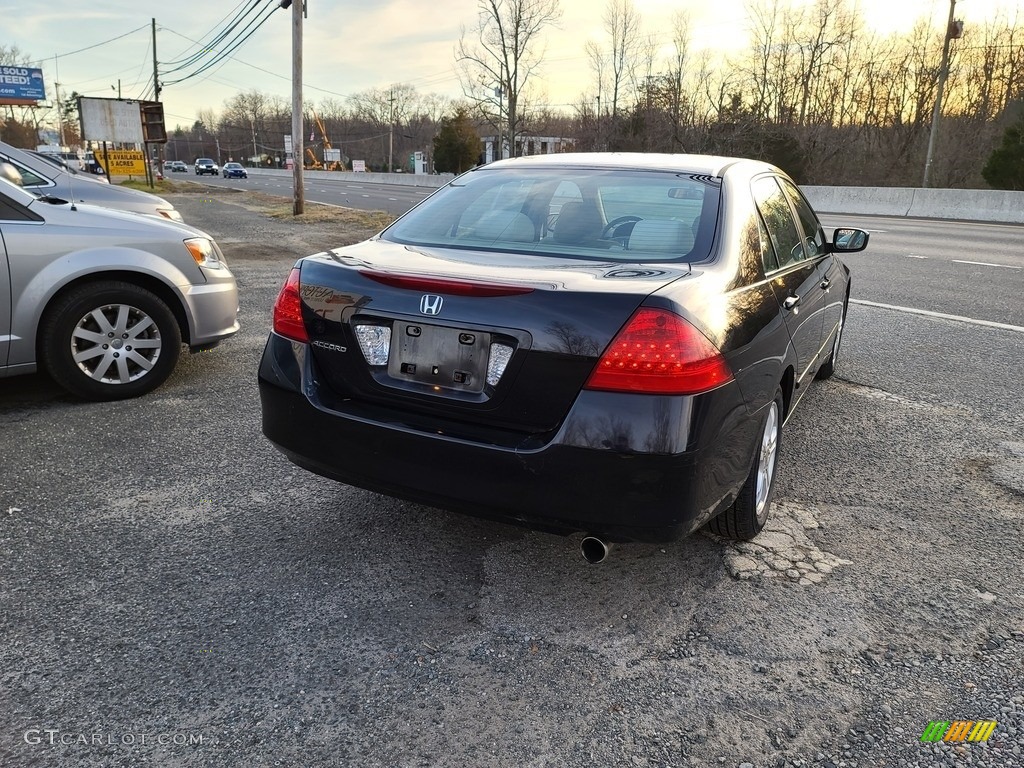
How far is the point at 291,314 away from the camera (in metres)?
2.80

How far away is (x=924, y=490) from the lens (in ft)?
12.1

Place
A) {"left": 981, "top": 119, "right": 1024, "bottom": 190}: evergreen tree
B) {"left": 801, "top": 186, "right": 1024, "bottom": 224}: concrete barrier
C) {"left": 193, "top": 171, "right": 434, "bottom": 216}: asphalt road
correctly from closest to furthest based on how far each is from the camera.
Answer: {"left": 801, "top": 186, "right": 1024, "bottom": 224}: concrete barrier, {"left": 193, "top": 171, "right": 434, "bottom": 216}: asphalt road, {"left": 981, "top": 119, "right": 1024, "bottom": 190}: evergreen tree

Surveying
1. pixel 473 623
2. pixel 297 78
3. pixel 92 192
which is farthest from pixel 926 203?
pixel 473 623

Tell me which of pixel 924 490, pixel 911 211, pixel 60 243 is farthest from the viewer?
pixel 911 211

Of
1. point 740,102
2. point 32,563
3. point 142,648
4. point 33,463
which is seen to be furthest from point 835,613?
point 740,102

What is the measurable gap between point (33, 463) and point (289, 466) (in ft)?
4.33

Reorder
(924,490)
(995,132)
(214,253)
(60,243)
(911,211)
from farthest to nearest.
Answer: (995,132) < (911,211) < (214,253) < (60,243) < (924,490)

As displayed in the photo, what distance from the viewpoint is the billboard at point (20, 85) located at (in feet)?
216

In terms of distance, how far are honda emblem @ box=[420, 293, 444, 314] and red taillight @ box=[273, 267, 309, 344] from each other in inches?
21.6

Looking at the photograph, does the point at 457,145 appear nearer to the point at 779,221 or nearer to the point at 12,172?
the point at 12,172

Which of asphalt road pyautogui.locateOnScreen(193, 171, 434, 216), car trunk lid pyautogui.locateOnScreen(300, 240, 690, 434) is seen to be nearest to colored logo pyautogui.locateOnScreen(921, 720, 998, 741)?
car trunk lid pyautogui.locateOnScreen(300, 240, 690, 434)

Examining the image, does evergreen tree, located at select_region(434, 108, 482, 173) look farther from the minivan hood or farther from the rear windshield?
the rear windshield

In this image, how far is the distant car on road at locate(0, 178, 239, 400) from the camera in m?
4.38

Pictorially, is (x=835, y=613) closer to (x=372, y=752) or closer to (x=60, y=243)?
(x=372, y=752)
